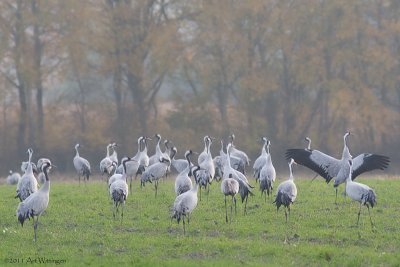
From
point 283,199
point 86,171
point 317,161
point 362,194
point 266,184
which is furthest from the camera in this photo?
point 86,171

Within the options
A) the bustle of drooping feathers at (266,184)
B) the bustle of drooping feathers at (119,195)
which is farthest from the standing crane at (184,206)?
the bustle of drooping feathers at (266,184)

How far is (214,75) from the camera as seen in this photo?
45781mm

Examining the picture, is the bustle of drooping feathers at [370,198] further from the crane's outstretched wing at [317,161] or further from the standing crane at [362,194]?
the crane's outstretched wing at [317,161]

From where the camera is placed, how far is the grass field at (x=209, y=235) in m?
13.5

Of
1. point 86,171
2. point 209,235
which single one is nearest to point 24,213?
point 209,235

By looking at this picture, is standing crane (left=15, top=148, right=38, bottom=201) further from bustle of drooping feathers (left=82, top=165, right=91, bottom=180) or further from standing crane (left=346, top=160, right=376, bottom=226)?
bustle of drooping feathers (left=82, top=165, right=91, bottom=180)

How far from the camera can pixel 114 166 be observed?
1063 inches

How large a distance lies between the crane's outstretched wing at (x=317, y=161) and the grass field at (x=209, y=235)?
801 millimetres

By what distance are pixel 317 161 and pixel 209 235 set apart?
248 inches

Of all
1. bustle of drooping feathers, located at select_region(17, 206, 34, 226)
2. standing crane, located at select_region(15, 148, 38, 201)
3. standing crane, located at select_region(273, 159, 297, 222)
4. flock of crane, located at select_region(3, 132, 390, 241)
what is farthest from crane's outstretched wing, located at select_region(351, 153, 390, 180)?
bustle of drooping feathers, located at select_region(17, 206, 34, 226)

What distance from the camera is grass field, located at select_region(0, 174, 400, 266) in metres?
13.5

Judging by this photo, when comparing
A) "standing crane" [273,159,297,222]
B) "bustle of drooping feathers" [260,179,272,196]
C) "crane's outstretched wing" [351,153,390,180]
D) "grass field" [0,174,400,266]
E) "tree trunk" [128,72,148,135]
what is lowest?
"grass field" [0,174,400,266]

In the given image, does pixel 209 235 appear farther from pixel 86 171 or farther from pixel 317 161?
pixel 86 171

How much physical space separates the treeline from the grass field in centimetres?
2347
